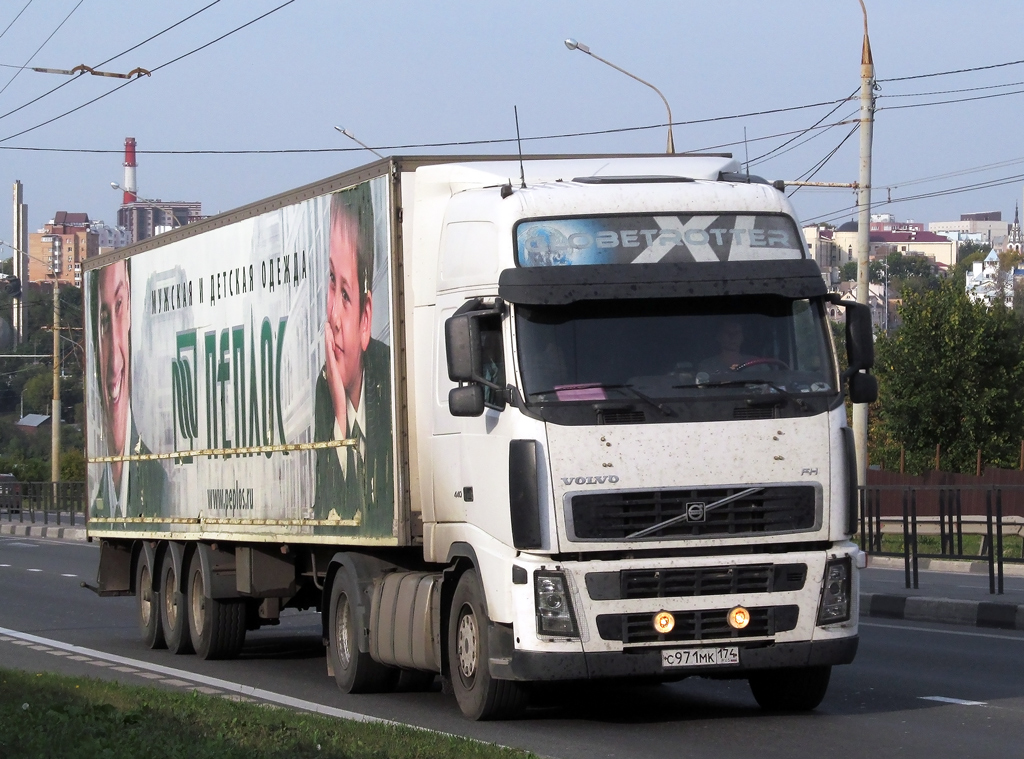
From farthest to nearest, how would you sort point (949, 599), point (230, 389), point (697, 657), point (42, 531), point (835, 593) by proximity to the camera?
point (42, 531), point (949, 599), point (230, 389), point (835, 593), point (697, 657)

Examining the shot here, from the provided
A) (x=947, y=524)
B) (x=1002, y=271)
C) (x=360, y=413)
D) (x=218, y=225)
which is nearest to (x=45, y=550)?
(x=947, y=524)

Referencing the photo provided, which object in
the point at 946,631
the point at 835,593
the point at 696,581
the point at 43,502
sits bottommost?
the point at 946,631

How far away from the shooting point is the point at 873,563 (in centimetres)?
2417

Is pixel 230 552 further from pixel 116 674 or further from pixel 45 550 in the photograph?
pixel 45 550

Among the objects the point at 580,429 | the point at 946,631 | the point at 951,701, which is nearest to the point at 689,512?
the point at 580,429

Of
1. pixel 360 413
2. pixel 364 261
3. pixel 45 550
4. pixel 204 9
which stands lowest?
pixel 45 550

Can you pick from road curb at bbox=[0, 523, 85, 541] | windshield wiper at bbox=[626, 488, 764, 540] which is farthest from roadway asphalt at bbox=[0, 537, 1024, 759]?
road curb at bbox=[0, 523, 85, 541]

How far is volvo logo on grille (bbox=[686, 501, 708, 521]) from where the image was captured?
8898 millimetres

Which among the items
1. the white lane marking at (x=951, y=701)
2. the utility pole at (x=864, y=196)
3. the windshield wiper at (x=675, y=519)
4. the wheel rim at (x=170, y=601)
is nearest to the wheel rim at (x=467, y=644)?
the windshield wiper at (x=675, y=519)

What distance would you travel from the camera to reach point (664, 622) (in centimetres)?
891

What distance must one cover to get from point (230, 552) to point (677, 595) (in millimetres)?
6134

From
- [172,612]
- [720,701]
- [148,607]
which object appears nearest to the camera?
[720,701]

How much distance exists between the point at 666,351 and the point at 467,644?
2.06 metres

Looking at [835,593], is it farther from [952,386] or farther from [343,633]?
[952,386]
